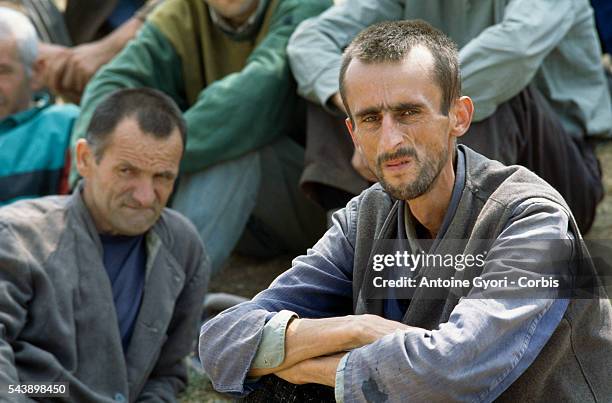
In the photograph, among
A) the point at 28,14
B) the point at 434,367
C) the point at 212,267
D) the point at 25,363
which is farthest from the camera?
the point at 28,14

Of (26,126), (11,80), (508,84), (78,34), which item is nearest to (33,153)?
(26,126)

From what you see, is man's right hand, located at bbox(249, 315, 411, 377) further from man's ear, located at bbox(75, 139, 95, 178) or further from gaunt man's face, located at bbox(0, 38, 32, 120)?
gaunt man's face, located at bbox(0, 38, 32, 120)

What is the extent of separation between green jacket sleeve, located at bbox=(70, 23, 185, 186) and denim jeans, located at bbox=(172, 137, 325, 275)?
62 centimetres

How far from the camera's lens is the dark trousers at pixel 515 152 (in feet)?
14.0

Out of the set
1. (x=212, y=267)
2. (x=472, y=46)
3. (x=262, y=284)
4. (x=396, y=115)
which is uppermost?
(x=396, y=115)

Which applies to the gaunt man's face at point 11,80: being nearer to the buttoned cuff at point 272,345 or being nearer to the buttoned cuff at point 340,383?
the buttoned cuff at point 272,345

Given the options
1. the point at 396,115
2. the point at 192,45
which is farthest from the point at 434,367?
the point at 192,45

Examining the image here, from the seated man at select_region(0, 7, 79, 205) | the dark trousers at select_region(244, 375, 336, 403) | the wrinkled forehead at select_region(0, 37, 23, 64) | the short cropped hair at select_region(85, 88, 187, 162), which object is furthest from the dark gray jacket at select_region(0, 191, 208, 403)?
Answer: the wrinkled forehead at select_region(0, 37, 23, 64)

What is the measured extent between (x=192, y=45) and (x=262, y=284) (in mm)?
1185

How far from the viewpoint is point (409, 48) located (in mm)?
2703

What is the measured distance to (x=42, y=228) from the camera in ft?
12.4

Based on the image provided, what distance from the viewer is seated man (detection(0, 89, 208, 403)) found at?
3.60m

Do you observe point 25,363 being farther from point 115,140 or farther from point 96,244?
point 115,140

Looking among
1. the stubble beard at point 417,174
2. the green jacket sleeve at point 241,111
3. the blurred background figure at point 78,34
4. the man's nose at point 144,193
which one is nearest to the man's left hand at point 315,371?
the stubble beard at point 417,174
